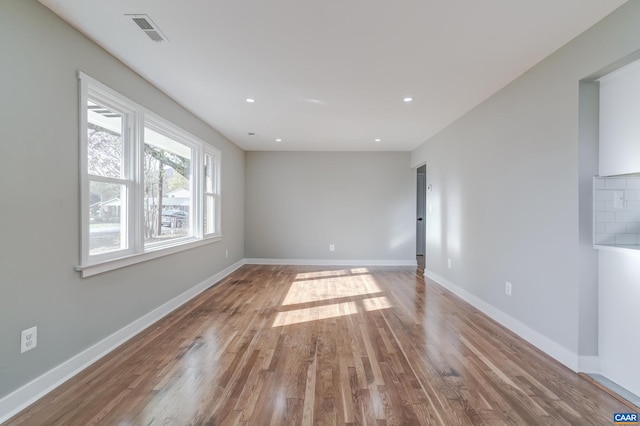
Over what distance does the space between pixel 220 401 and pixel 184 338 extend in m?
1.07

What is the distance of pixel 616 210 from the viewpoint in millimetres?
2053

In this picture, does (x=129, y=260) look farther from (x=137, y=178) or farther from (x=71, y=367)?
(x=71, y=367)

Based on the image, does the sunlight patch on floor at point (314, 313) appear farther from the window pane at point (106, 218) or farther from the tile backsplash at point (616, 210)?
the tile backsplash at point (616, 210)

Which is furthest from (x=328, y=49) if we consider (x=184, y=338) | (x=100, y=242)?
(x=184, y=338)

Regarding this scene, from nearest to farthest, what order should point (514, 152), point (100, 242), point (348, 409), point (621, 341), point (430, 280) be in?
1. point (348, 409)
2. point (621, 341)
3. point (100, 242)
4. point (514, 152)
5. point (430, 280)

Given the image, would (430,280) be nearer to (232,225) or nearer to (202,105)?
(232,225)

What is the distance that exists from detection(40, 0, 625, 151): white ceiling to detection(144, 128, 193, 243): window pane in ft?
2.00

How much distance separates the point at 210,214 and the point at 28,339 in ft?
10.5

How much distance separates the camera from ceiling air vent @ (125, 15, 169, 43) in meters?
1.97

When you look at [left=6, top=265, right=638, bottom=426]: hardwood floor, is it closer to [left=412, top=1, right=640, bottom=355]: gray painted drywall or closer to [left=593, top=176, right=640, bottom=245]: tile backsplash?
[left=412, top=1, right=640, bottom=355]: gray painted drywall

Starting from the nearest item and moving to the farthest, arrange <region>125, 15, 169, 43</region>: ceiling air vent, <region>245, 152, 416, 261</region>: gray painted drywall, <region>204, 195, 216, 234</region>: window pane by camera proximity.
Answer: <region>125, 15, 169, 43</region>: ceiling air vent → <region>204, 195, 216, 234</region>: window pane → <region>245, 152, 416, 261</region>: gray painted drywall

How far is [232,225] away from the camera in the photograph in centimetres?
564

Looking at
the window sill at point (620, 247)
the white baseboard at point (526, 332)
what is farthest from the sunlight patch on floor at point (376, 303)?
the window sill at point (620, 247)

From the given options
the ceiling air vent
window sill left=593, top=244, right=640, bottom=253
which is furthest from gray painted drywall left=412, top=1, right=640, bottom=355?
the ceiling air vent
